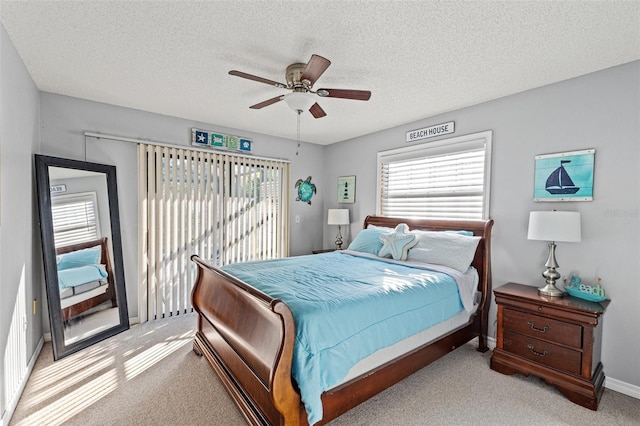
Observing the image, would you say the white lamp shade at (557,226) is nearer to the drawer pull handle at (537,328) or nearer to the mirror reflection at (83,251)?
the drawer pull handle at (537,328)

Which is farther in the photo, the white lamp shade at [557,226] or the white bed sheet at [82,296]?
the white bed sheet at [82,296]

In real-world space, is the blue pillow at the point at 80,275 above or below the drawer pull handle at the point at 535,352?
above

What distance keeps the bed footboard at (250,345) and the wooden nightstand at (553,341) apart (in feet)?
6.47

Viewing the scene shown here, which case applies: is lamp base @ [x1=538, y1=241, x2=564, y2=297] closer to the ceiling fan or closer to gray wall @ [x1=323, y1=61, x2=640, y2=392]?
gray wall @ [x1=323, y1=61, x2=640, y2=392]

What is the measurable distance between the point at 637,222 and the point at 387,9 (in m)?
2.42

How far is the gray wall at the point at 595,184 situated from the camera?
2.27 meters

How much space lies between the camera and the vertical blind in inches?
140

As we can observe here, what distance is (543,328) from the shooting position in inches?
91.8

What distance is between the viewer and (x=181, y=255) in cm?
379

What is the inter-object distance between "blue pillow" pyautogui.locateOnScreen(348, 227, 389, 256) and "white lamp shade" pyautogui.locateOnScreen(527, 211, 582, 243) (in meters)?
1.57

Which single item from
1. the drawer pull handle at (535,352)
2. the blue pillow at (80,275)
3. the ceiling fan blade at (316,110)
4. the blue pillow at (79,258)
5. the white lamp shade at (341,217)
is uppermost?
the ceiling fan blade at (316,110)

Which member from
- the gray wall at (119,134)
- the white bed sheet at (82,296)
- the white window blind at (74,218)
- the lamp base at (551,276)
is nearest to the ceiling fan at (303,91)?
the gray wall at (119,134)

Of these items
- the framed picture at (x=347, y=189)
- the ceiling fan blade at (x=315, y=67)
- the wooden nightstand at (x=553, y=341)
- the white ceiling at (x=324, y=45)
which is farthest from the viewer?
the framed picture at (x=347, y=189)

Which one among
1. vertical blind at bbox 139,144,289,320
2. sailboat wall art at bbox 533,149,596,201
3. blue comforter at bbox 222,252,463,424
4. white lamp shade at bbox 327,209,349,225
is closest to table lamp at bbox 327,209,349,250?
white lamp shade at bbox 327,209,349,225
